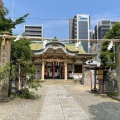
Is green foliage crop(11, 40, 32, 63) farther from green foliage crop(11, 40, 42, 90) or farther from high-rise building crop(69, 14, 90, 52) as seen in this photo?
high-rise building crop(69, 14, 90, 52)

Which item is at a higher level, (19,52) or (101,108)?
(19,52)

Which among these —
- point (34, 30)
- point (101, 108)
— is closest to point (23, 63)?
point (101, 108)

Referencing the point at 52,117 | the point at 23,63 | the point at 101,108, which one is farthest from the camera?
the point at 23,63

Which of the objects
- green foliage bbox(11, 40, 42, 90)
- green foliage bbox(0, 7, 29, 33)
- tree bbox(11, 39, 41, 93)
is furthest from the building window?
green foliage bbox(11, 40, 42, 90)

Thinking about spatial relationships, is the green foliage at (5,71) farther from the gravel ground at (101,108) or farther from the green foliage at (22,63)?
the gravel ground at (101,108)

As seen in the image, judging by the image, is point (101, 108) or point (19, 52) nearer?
point (101, 108)

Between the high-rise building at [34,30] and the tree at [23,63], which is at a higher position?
the high-rise building at [34,30]

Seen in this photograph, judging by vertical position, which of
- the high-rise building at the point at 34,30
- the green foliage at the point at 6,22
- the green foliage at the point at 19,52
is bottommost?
the green foliage at the point at 19,52

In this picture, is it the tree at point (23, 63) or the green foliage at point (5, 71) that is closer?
the green foliage at point (5, 71)

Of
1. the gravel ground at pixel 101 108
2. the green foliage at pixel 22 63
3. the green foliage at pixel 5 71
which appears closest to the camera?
the gravel ground at pixel 101 108

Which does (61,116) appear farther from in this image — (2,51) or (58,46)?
(58,46)

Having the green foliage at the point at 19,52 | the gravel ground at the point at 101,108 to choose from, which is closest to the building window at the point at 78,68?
the green foliage at the point at 19,52

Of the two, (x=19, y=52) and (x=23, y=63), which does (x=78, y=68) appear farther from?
(x=23, y=63)

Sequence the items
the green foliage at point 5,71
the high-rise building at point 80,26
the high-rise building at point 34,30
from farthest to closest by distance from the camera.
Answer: the high-rise building at point 34,30 → the high-rise building at point 80,26 → the green foliage at point 5,71
